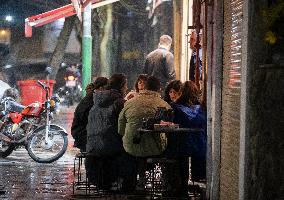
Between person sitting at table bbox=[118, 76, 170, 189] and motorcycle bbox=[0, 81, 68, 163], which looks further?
motorcycle bbox=[0, 81, 68, 163]

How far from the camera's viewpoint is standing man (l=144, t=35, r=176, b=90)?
12.5m

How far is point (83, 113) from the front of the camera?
10.2 metres

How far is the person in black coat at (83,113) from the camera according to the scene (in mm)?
10219

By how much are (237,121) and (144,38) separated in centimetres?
2868

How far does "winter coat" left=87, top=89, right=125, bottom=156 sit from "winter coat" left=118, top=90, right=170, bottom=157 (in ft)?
1.05

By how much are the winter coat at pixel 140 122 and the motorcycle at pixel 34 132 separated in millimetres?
4317

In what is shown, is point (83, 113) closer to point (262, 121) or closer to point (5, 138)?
point (5, 138)

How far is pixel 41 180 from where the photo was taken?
11.1 metres

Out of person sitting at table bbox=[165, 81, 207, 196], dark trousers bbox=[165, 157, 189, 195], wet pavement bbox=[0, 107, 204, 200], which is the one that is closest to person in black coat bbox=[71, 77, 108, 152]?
wet pavement bbox=[0, 107, 204, 200]

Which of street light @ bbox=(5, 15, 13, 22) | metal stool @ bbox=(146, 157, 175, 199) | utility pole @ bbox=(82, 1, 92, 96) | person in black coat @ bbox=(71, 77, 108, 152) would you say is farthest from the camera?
street light @ bbox=(5, 15, 13, 22)

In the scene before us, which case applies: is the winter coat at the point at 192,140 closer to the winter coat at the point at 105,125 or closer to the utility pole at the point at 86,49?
the winter coat at the point at 105,125

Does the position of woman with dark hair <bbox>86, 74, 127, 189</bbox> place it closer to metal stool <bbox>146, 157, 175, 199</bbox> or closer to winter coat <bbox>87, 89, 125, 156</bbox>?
winter coat <bbox>87, 89, 125, 156</bbox>

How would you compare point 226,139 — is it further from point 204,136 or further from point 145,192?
point 145,192

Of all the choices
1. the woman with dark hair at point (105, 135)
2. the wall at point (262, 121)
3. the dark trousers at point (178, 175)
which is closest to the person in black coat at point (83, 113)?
the woman with dark hair at point (105, 135)
